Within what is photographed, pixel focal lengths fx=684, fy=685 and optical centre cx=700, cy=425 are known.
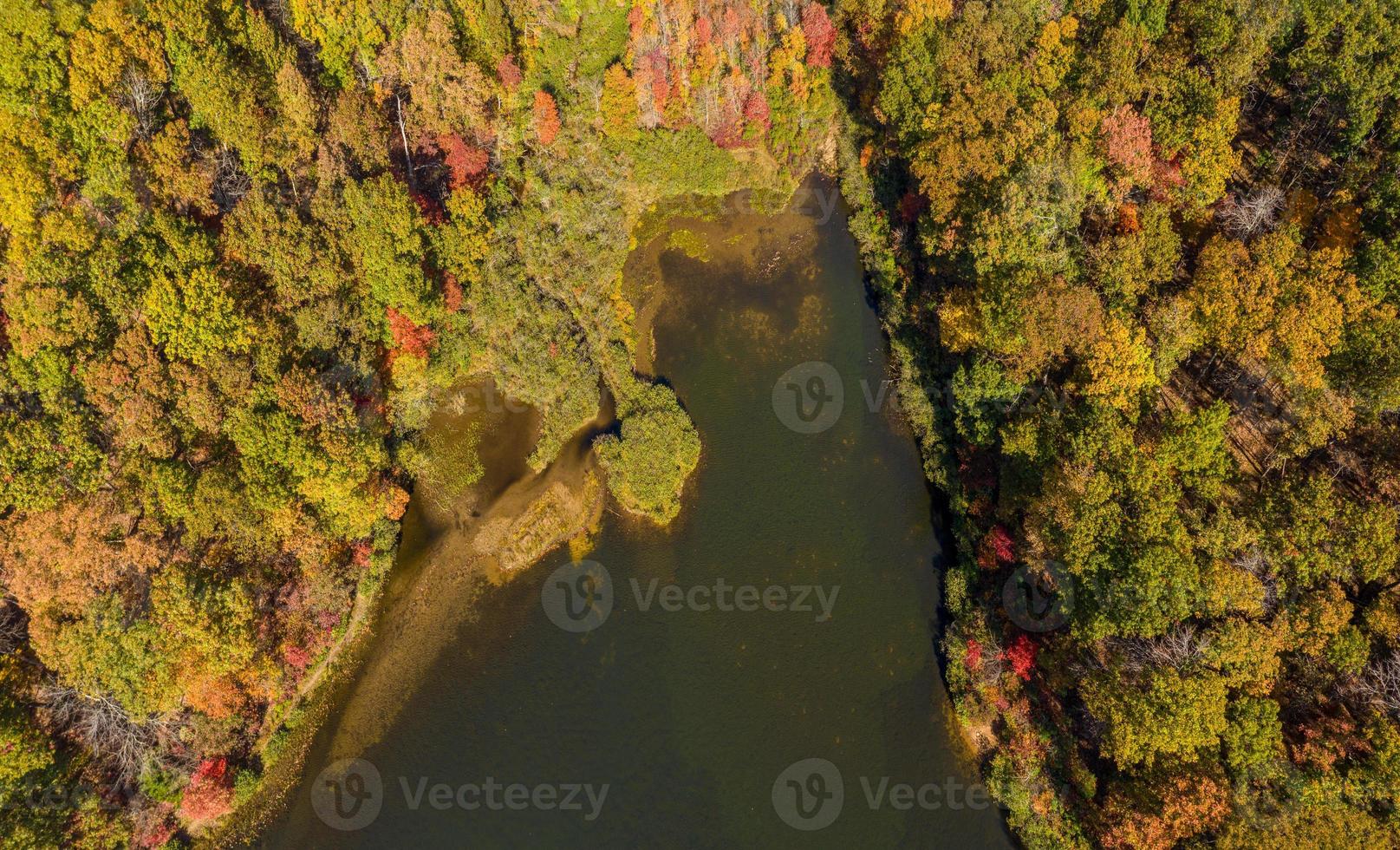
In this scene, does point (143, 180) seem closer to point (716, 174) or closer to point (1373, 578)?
point (716, 174)

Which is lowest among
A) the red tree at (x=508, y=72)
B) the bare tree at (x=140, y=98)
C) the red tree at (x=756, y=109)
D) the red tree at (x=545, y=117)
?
the red tree at (x=756, y=109)

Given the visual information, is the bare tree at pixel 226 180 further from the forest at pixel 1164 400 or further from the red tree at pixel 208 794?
the forest at pixel 1164 400

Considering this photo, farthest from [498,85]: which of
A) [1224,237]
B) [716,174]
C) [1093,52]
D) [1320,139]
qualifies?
[1320,139]

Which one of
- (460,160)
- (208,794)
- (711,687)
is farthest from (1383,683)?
(208,794)

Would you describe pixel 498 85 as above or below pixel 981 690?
above

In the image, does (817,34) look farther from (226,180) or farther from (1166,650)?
(1166,650)

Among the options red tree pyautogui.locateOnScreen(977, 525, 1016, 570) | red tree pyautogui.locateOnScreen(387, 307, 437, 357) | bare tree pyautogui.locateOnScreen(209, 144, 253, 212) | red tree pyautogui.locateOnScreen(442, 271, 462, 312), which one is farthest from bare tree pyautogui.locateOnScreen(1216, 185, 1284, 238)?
bare tree pyautogui.locateOnScreen(209, 144, 253, 212)

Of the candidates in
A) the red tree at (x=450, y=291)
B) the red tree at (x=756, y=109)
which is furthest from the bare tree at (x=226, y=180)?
the red tree at (x=756, y=109)
